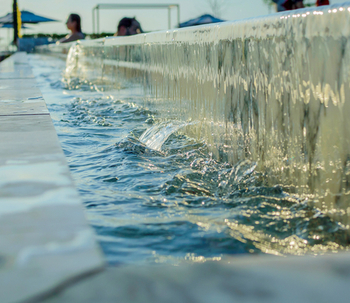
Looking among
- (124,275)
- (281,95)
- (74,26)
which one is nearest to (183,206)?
(281,95)

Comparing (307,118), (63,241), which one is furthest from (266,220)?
(63,241)

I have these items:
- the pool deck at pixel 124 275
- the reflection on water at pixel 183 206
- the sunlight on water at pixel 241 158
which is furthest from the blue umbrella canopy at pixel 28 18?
the pool deck at pixel 124 275

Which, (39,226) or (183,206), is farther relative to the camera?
(183,206)

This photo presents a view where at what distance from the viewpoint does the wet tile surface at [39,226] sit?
0.68m

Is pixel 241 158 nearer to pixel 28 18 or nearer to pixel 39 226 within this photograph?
pixel 39 226

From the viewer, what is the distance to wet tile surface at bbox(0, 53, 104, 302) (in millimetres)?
676

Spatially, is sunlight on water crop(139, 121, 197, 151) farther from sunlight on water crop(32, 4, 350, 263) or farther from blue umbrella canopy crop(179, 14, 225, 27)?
blue umbrella canopy crop(179, 14, 225, 27)

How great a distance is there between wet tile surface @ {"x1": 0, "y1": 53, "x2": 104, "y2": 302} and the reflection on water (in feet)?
1.09

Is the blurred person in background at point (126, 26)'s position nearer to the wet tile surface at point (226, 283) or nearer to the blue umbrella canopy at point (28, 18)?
the wet tile surface at point (226, 283)

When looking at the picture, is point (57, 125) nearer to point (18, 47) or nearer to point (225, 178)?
point (225, 178)

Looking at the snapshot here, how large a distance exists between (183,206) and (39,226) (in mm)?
1054

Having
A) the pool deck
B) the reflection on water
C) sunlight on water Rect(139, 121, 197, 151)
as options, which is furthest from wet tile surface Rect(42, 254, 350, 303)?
sunlight on water Rect(139, 121, 197, 151)

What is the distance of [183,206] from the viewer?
1.89m

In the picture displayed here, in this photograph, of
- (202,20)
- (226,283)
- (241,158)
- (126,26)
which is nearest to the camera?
(226,283)
